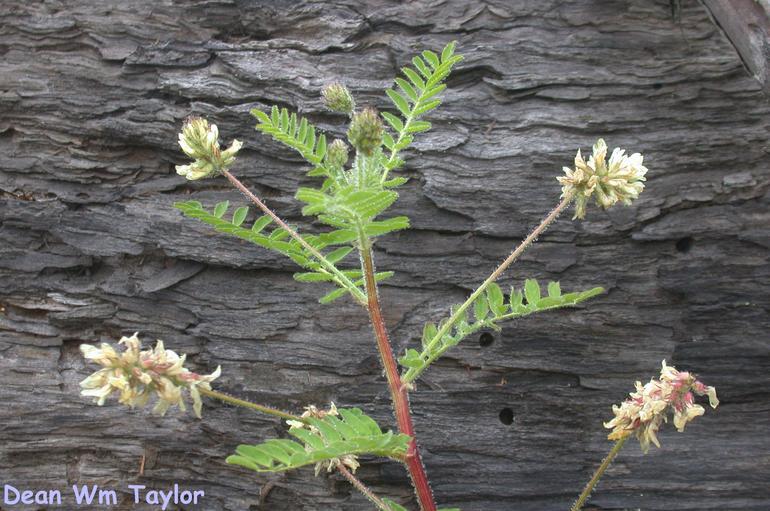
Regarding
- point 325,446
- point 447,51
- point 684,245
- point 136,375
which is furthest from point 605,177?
point 136,375

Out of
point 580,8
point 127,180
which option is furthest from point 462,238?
point 127,180

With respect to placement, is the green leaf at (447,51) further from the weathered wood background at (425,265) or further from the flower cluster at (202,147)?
the weathered wood background at (425,265)

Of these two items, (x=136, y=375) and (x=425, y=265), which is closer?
(x=136, y=375)

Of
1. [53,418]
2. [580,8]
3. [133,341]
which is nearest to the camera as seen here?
[133,341]

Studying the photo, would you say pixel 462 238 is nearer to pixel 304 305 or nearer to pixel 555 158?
pixel 555 158

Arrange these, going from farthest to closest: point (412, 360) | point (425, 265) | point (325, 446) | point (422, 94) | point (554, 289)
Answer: point (425, 265)
point (422, 94)
point (554, 289)
point (412, 360)
point (325, 446)

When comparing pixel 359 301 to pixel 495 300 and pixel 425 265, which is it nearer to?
pixel 495 300
